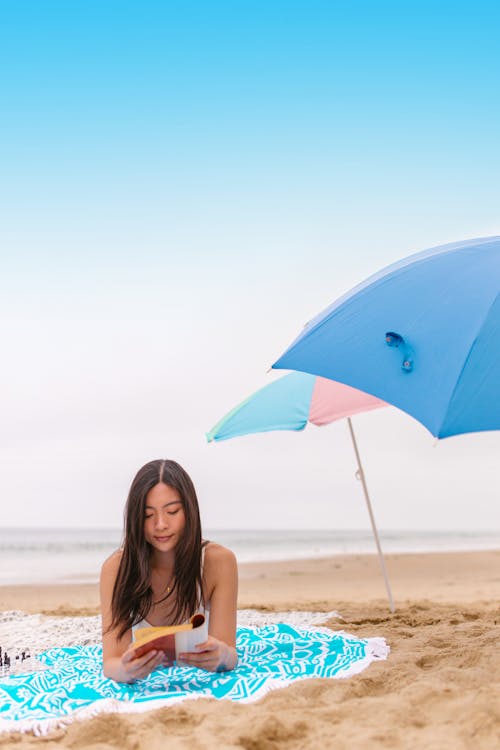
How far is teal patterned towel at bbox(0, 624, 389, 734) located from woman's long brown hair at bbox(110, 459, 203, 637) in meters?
0.31

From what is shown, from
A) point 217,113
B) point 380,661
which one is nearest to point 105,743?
point 380,661

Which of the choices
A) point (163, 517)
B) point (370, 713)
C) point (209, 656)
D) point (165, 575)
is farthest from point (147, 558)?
point (370, 713)

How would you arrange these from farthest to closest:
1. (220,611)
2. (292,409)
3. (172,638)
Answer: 1. (292,409)
2. (220,611)
3. (172,638)

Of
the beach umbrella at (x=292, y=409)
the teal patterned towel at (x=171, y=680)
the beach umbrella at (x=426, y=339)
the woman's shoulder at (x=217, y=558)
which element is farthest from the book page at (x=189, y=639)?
the beach umbrella at (x=292, y=409)

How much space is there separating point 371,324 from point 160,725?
6.39 ft

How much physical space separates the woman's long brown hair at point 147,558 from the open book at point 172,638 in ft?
1.11

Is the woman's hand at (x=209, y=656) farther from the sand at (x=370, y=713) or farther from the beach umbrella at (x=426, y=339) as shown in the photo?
the beach umbrella at (x=426, y=339)

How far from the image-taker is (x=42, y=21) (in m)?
8.89

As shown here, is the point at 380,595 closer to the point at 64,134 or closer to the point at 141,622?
the point at 141,622

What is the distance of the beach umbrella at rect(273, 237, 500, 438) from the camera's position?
2.92m

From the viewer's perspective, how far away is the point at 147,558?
329 centimetres

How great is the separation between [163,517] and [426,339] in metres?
1.41

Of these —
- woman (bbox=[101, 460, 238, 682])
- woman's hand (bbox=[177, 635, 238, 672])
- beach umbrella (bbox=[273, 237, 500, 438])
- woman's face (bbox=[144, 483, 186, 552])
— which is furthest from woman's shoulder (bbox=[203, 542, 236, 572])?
beach umbrella (bbox=[273, 237, 500, 438])

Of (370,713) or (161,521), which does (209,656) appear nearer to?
(161,521)
